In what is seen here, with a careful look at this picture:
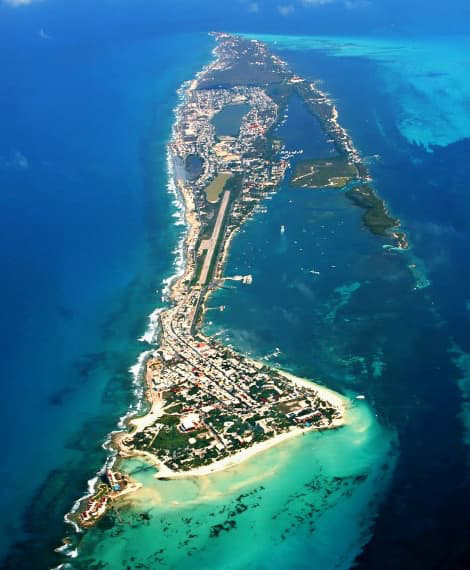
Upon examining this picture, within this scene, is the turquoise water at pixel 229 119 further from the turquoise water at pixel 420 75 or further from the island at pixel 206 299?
the turquoise water at pixel 420 75

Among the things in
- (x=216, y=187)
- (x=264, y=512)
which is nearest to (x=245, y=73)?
(x=216, y=187)

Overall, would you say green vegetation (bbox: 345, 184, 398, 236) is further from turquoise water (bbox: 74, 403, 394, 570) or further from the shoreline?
turquoise water (bbox: 74, 403, 394, 570)

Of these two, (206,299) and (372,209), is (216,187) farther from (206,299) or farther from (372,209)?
(206,299)

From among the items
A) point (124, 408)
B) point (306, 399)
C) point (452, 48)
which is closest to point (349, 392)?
point (306, 399)

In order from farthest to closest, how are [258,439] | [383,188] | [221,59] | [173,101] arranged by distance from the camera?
[221,59] < [173,101] < [383,188] < [258,439]

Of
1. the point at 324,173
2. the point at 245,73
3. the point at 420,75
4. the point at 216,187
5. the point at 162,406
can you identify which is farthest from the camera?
the point at 245,73

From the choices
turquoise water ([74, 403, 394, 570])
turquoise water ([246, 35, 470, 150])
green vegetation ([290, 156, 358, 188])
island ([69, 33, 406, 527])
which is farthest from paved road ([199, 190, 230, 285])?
turquoise water ([246, 35, 470, 150])

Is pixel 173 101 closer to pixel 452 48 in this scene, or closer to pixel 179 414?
pixel 452 48
